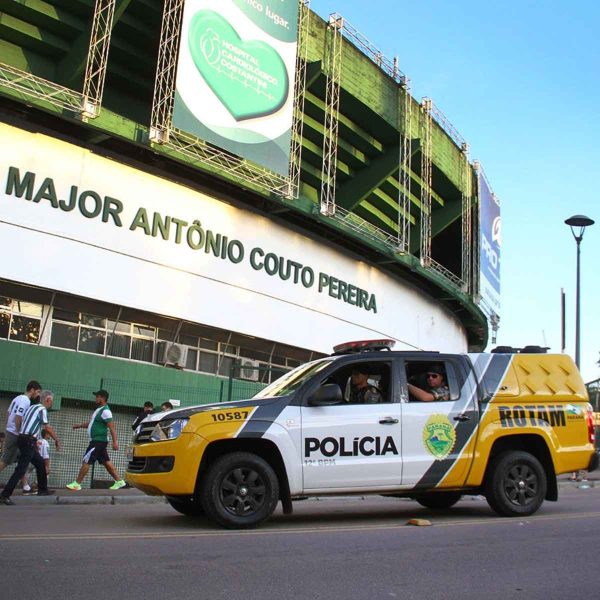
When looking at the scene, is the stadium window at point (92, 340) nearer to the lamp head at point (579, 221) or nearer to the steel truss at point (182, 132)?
the steel truss at point (182, 132)

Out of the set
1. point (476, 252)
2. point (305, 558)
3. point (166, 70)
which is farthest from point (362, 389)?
point (476, 252)

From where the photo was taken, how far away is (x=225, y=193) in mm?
24766

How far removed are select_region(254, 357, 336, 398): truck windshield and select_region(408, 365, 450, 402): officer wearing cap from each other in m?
1.05

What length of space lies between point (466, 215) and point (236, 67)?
61.7 ft

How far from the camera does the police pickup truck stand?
780 cm

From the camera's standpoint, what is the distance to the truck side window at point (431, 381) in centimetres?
878

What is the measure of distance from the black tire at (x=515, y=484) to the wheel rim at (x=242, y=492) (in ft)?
9.54

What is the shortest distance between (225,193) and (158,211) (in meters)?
3.03

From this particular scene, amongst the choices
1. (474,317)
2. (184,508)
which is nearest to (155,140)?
(184,508)

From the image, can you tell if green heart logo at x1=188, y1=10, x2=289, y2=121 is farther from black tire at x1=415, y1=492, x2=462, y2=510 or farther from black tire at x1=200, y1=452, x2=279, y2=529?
black tire at x1=200, y1=452, x2=279, y2=529

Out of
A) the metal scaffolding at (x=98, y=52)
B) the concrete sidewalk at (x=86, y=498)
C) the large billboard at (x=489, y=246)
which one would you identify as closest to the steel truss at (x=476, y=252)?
the large billboard at (x=489, y=246)

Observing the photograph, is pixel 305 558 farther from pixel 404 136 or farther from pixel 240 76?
pixel 404 136

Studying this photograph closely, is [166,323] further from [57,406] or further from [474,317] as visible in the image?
[474,317]

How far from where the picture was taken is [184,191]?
2338 centimetres
